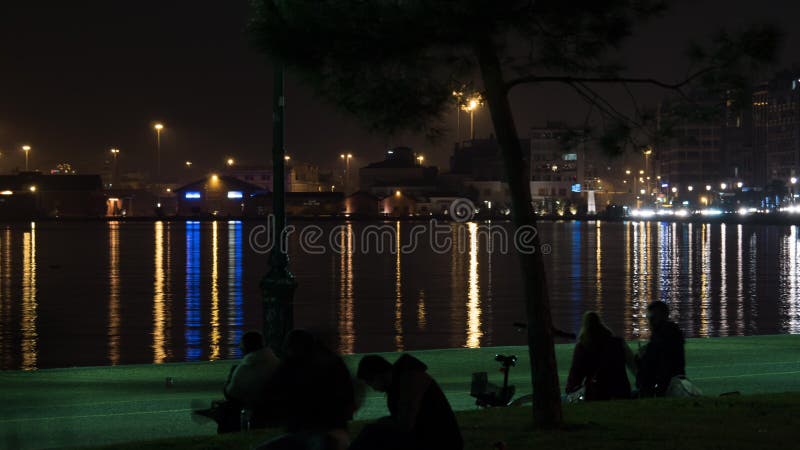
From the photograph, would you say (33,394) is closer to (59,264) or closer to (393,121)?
(393,121)

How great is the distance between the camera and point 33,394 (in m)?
14.9

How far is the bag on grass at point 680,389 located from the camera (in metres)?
12.6

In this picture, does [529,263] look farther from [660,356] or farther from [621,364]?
[660,356]

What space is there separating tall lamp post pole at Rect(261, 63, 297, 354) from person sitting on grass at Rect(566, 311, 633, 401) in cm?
368

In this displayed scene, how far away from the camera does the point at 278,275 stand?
14.1 metres

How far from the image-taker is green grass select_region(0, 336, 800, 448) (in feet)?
39.2

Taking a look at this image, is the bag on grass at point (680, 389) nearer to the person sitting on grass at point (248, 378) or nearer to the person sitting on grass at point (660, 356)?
the person sitting on grass at point (660, 356)

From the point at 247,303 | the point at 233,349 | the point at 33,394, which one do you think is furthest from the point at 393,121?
the point at 247,303

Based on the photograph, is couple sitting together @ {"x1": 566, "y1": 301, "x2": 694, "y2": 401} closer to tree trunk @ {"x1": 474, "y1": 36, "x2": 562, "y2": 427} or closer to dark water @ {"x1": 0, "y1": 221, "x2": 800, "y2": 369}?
tree trunk @ {"x1": 474, "y1": 36, "x2": 562, "y2": 427}

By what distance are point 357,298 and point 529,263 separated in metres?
29.2

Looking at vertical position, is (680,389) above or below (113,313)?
above

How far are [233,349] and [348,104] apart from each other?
44.2ft

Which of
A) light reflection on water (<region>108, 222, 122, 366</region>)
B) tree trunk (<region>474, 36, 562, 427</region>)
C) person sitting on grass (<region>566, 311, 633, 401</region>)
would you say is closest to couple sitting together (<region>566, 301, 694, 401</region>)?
person sitting on grass (<region>566, 311, 633, 401</region>)

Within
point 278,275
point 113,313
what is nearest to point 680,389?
point 278,275
